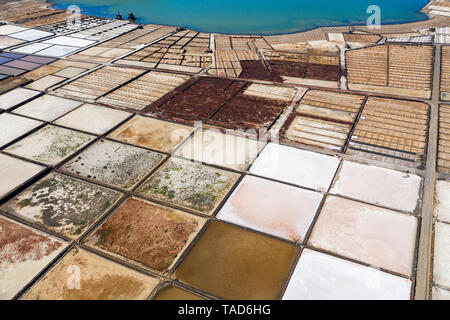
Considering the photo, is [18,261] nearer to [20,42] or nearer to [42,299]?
→ [42,299]

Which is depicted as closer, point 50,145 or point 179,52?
point 50,145

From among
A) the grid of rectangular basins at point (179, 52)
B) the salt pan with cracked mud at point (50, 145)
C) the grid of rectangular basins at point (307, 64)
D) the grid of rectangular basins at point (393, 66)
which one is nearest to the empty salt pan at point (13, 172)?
the salt pan with cracked mud at point (50, 145)

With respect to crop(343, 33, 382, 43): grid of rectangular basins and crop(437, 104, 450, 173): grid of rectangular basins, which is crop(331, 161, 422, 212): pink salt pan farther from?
crop(343, 33, 382, 43): grid of rectangular basins

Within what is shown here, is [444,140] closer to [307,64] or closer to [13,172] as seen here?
[307,64]

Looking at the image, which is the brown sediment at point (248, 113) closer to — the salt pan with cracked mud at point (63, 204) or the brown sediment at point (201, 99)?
the brown sediment at point (201, 99)

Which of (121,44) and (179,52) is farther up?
(121,44)

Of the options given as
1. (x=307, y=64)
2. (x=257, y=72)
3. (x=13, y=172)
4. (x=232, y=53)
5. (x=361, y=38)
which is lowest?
(x=13, y=172)

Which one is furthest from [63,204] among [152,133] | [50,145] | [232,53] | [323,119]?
[232,53]
